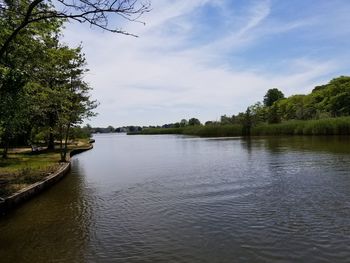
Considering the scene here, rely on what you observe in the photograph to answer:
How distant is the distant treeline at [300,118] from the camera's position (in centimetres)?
6053

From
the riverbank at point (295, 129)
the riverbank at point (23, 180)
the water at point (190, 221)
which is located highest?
the riverbank at point (295, 129)

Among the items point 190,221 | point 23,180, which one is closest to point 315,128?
point 23,180

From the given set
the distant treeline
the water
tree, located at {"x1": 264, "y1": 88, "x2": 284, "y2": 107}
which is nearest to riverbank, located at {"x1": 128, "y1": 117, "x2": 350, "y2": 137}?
the distant treeline

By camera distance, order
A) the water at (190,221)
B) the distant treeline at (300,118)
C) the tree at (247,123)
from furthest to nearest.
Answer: the tree at (247,123)
the distant treeline at (300,118)
the water at (190,221)

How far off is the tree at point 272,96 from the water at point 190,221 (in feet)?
408

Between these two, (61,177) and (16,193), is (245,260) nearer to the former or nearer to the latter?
(16,193)

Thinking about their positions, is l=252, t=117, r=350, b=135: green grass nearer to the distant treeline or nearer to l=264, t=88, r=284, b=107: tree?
the distant treeline

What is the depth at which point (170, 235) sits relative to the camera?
10.1 meters

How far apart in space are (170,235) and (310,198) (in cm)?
565

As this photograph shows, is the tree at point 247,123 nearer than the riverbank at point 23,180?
No

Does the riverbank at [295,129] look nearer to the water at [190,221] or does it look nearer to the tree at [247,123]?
the tree at [247,123]

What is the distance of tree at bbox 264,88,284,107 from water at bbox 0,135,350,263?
124 meters

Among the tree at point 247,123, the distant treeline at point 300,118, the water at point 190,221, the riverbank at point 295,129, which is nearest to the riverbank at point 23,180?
the water at point 190,221

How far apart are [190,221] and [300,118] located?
274ft
